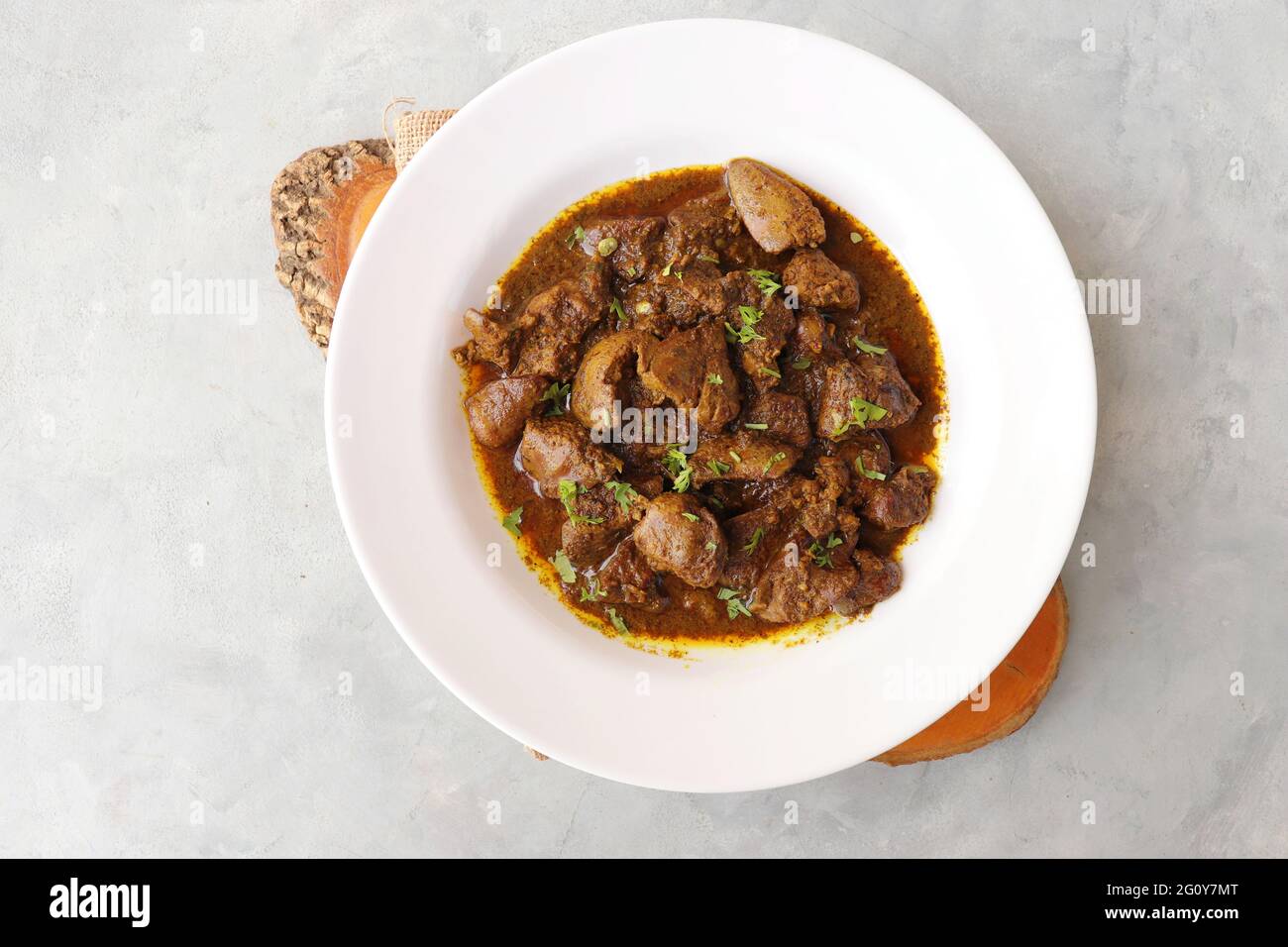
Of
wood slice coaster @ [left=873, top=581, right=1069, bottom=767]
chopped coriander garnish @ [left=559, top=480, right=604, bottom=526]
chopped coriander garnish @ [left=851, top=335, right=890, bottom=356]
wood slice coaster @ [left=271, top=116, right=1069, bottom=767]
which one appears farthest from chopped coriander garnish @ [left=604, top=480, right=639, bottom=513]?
wood slice coaster @ [left=873, top=581, right=1069, bottom=767]

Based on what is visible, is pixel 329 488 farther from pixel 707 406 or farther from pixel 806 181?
pixel 806 181

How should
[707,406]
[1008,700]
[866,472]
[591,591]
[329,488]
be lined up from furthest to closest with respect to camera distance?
1. [329,488]
2. [1008,700]
3. [591,591]
4. [866,472]
5. [707,406]

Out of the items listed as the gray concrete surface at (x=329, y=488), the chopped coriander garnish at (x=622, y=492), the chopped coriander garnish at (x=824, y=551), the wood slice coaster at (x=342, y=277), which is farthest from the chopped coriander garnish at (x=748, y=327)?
the wood slice coaster at (x=342, y=277)

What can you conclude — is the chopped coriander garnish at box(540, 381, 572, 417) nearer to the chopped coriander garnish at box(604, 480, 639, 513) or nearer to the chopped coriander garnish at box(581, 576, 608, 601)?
the chopped coriander garnish at box(604, 480, 639, 513)

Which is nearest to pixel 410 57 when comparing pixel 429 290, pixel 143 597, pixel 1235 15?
pixel 429 290

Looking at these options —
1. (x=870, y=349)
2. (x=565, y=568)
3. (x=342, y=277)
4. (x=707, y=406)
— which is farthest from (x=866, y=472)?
(x=342, y=277)

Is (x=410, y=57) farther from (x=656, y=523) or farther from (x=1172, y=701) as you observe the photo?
(x=1172, y=701)

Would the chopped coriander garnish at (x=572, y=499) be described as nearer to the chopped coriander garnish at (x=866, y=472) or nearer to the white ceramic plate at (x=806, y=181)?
the white ceramic plate at (x=806, y=181)
